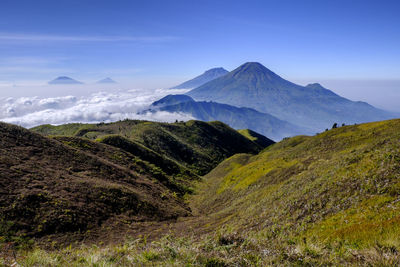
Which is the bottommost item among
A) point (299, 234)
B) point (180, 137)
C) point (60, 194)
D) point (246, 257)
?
point (60, 194)

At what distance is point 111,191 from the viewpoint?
3191 centimetres

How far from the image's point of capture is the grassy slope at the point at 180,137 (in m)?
93.4

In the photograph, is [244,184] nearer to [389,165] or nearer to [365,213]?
[389,165]

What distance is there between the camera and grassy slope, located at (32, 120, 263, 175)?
306ft

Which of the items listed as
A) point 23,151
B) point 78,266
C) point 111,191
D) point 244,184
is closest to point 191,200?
point 244,184

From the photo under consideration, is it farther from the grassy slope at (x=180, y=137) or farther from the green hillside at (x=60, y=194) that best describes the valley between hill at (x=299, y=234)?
the grassy slope at (x=180, y=137)

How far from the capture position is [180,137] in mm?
125938

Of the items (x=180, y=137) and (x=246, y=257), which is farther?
(x=180, y=137)

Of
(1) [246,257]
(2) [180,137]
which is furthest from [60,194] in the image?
(2) [180,137]

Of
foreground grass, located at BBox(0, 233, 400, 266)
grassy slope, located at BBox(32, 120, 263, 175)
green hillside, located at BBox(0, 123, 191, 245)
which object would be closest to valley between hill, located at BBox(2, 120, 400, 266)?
foreground grass, located at BBox(0, 233, 400, 266)

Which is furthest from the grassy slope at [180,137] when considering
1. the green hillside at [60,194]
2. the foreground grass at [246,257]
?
the foreground grass at [246,257]

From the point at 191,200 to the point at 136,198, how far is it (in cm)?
1798

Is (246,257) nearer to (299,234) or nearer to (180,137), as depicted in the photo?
(299,234)

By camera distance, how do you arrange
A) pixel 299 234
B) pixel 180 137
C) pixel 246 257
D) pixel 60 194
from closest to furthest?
1. pixel 246 257
2. pixel 299 234
3. pixel 60 194
4. pixel 180 137
